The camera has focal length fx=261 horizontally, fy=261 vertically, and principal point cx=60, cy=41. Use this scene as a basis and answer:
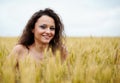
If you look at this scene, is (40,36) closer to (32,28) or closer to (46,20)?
(46,20)

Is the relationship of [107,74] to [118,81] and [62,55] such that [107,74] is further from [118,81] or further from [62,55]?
[62,55]

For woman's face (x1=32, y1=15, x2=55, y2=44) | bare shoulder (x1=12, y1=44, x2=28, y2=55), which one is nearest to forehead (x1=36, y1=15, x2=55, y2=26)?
woman's face (x1=32, y1=15, x2=55, y2=44)

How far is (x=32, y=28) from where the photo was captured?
3.13m

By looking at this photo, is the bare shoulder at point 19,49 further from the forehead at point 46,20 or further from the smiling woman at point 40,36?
the forehead at point 46,20

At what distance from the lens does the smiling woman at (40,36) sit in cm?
275

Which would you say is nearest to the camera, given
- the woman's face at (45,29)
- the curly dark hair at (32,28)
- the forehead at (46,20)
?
the woman's face at (45,29)

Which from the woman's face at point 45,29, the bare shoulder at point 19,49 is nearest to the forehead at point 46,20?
the woman's face at point 45,29

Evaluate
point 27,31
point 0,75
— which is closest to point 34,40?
point 27,31

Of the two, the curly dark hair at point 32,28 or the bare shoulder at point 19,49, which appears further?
the curly dark hair at point 32,28

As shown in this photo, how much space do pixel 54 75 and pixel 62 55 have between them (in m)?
1.69

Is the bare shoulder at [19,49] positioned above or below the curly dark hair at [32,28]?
below

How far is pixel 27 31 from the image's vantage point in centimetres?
313

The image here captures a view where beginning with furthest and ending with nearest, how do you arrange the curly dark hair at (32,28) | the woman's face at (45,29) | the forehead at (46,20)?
the curly dark hair at (32,28) → the forehead at (46,20) → the woman's face at (45,29)

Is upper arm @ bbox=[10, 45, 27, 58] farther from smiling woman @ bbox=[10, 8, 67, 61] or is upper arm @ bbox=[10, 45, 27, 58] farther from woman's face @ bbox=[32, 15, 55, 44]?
woman's face @ bbox=[32, 15, 55, 44]
